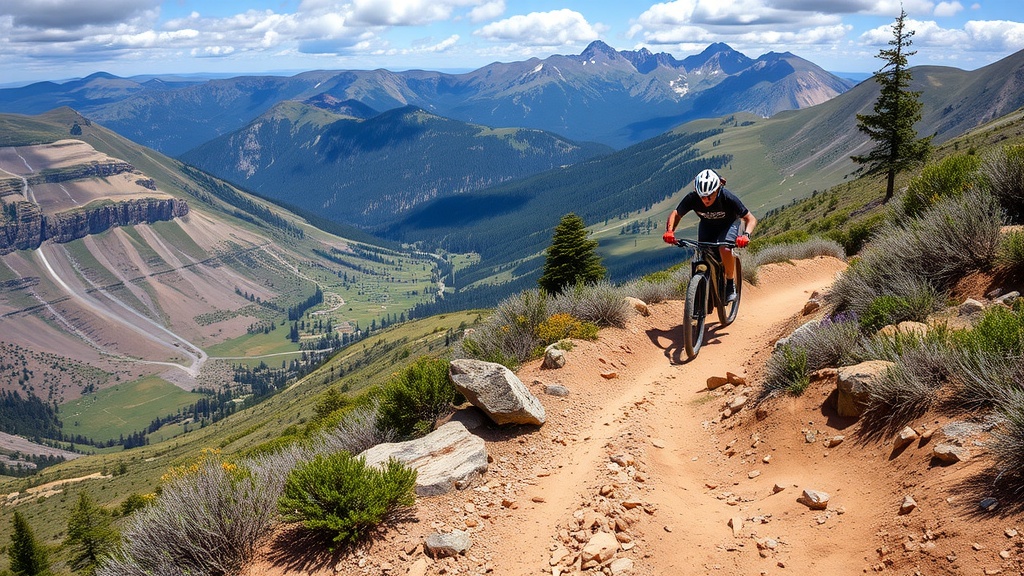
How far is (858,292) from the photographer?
9.77m

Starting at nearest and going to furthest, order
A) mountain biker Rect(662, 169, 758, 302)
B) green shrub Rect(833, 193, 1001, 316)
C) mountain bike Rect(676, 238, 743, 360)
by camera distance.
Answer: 1. green shrub Rect(833, 193, 1001, 316)
2. mountain biker Rect(662, 169, 758, 302)
3. mountain bike Rect(676, 238, 743, 360)

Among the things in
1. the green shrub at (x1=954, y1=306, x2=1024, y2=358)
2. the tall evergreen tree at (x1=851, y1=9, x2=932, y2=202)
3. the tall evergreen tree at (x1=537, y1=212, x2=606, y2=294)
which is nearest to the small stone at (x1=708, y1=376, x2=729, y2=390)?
the green shrub at (x1=954, y1=306, x2=1024, y2=358)

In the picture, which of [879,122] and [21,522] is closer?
[21,522]

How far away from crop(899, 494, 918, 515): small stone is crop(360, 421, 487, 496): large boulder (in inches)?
192

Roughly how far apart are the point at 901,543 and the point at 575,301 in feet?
31.4

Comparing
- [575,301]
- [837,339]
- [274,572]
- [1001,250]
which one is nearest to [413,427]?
[274,572]

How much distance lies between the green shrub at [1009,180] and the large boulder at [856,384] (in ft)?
20.1

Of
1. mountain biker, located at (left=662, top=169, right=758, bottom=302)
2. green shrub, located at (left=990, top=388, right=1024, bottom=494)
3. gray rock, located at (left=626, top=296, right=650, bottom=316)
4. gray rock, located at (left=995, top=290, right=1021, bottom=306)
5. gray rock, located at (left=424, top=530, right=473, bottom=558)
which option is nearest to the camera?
green shrub, located at (left=990, top=388, right=1024, bottom=494)

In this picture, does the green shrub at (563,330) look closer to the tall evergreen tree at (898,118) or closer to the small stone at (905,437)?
the small stone at (905,437)

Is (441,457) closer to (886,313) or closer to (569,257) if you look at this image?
(886,313)

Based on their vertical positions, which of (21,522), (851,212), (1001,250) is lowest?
(21,522)

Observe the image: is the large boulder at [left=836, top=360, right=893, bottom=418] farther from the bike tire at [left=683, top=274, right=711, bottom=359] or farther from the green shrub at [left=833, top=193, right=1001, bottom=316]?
the bike tire at [left=683, top=274, right=711, bottom=359]

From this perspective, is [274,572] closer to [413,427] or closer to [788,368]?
[413,427]

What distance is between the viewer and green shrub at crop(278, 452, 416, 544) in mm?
6309
